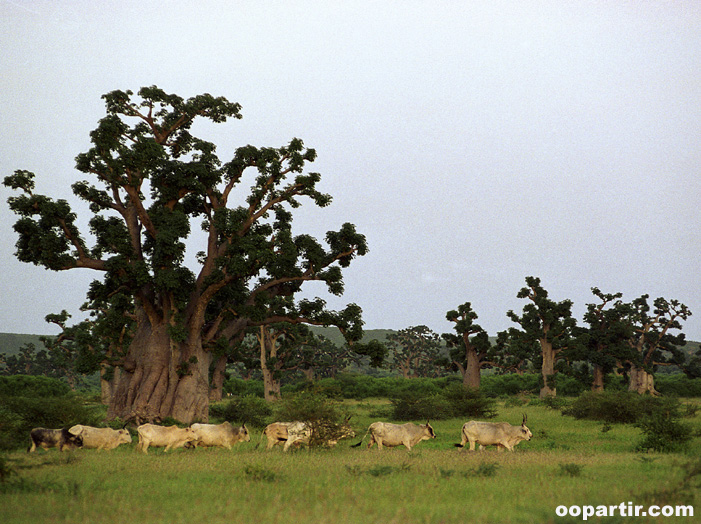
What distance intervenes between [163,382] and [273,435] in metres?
10.2

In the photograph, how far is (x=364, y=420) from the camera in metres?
32.3

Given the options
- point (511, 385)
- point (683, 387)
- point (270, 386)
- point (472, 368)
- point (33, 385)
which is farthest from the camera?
point (511, 385)

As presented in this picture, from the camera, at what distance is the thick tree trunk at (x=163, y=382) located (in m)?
26.2

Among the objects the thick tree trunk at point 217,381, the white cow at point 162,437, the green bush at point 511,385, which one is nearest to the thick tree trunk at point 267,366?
the thick tree trunk at point 217,381

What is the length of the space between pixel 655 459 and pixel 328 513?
10.7 m

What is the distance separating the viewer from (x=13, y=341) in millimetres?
163000

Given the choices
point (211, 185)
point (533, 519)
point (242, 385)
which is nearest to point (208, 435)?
point (533, 519)

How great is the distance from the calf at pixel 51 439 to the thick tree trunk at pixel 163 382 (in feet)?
29.4

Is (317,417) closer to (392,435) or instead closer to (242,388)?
(392,435)

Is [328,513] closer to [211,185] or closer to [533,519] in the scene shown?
[533,519]

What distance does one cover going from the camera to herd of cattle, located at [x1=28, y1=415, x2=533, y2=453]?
1750 cm

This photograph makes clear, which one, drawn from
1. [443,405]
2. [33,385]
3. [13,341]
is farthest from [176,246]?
[13,341]

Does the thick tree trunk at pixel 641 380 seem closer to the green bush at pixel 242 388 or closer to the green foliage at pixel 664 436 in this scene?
the green foliage at pixel 664 436

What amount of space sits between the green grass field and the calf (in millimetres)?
287
